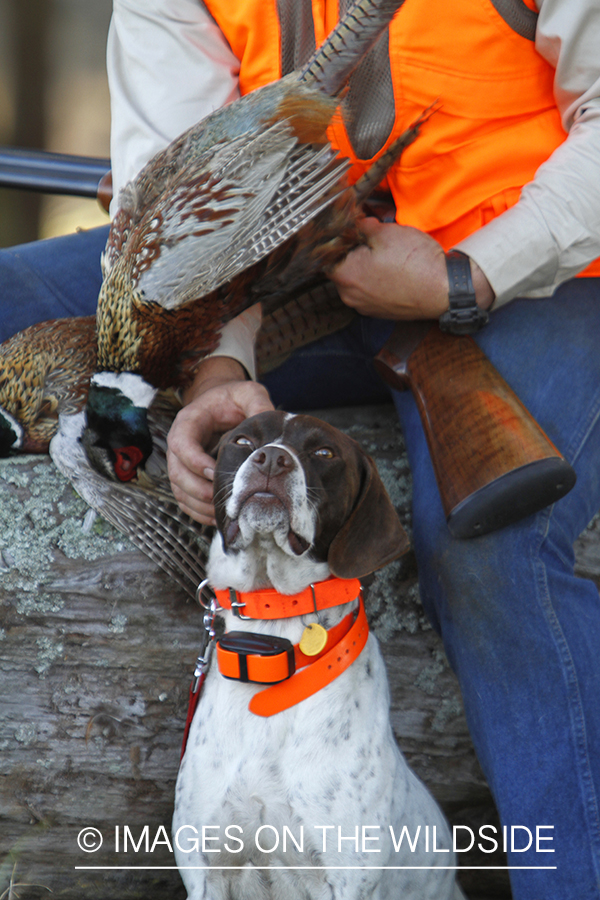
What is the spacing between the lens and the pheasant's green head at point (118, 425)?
1.84m

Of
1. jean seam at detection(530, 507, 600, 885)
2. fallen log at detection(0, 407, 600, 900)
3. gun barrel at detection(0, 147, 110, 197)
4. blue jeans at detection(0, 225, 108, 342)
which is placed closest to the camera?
jean seam at detection(530, 507, 600, 885)

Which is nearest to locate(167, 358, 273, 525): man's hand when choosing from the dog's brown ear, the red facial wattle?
the red facial wattle

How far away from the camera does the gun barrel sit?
2873mm

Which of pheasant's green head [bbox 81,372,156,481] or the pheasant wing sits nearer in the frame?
the pheasant wing

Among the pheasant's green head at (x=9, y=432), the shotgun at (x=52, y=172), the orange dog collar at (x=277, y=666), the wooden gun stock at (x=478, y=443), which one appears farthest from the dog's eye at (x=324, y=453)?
the shotgun at (x=52, y=172)

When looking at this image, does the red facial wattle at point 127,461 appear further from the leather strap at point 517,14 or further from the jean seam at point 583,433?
the leather strap at point 517,14

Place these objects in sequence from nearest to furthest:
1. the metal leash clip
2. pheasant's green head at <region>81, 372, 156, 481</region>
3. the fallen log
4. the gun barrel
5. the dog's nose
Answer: the dog's nose < the metal leash clip < pheasant's green head at <region>81, 372, 156, 481</region> < the fallen log < the gun barrel

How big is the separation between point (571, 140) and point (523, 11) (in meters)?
0.34

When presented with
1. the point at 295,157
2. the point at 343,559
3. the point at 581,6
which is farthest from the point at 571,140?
the point at 343,559

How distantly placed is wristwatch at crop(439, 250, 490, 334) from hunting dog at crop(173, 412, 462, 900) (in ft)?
1.24

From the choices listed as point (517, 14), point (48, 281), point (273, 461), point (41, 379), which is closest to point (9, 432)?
point (41, 379)

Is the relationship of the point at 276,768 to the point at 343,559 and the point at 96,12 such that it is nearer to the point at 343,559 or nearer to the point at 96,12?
the point at 343,559

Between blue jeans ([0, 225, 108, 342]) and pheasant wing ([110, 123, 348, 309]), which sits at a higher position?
pheasant wing ([110, 123, 348, 309])

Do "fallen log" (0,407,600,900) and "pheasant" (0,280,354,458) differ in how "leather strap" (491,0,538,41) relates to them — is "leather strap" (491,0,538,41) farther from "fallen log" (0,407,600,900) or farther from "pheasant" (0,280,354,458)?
"fallen log" (0,407,600,900)
